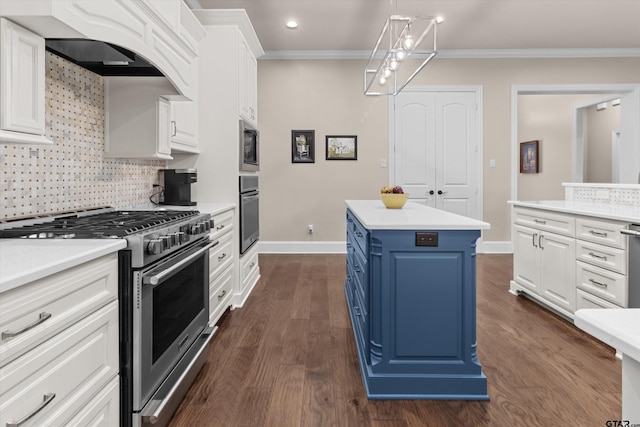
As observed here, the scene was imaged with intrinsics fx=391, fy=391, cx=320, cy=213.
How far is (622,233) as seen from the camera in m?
2.42

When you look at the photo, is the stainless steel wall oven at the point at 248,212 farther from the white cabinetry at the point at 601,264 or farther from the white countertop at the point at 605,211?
the white cabinetry at the point at 601,264

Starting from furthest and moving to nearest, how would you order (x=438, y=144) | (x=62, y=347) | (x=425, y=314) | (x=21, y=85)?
(x=438, y=144)
(x=425, y=314)
(x=21, y=85)
(x=62, y=347)

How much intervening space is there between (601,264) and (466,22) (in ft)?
10.8

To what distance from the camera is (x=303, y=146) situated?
5.73m

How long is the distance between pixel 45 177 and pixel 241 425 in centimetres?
151

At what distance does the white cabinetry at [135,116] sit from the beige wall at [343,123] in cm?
329

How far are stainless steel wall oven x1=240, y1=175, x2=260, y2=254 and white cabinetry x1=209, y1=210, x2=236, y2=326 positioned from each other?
0.62ft

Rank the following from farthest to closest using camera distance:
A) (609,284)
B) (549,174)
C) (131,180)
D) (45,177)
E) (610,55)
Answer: (549,174) < (610,55) < (131,180) < (609,284) < (45,177)

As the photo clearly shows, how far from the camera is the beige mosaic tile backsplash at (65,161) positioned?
174cm

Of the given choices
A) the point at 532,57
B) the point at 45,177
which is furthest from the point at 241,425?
the point at 532,57

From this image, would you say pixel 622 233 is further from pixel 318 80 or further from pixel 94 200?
pixel 318 80

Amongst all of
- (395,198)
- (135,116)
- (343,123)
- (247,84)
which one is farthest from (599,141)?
(135,116)

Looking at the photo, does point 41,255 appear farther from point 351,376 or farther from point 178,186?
point 178,186

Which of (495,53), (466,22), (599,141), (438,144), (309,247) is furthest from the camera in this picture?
(599,141)
